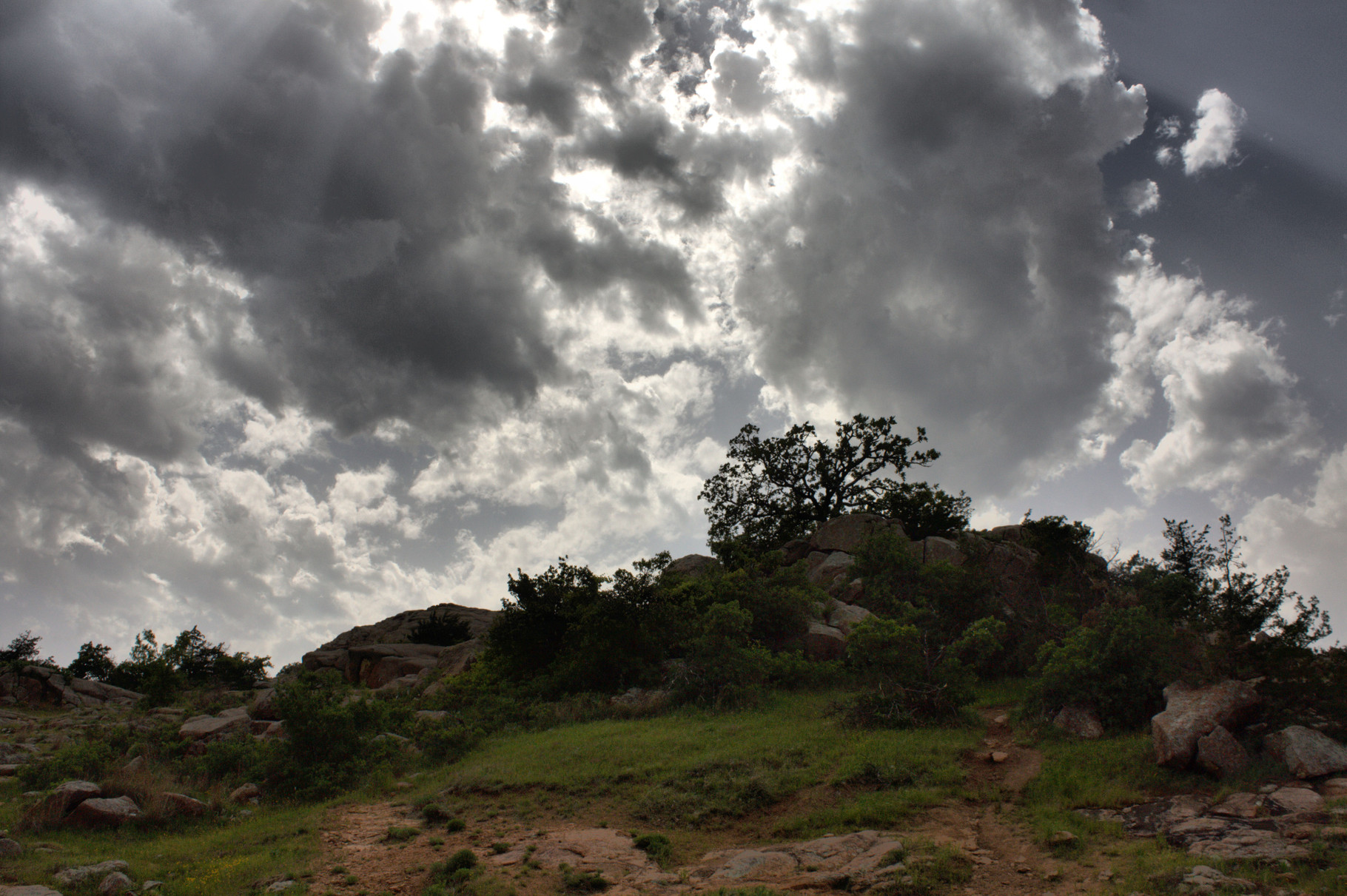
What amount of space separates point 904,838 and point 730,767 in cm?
417

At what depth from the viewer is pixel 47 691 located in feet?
107

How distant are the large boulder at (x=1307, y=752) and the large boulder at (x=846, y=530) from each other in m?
22.4

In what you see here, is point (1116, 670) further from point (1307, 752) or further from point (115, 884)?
point (115, 884)

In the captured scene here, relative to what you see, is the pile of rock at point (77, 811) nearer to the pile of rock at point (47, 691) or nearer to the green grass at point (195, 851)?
the green grass at point (195, 851)

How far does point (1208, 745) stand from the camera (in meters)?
11.2

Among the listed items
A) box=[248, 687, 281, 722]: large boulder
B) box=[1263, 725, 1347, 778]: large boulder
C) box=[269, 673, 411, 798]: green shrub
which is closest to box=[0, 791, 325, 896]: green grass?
box=[269, 673, 411, 798]: green shrub

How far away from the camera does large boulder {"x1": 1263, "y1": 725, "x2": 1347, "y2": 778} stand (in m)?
10.4

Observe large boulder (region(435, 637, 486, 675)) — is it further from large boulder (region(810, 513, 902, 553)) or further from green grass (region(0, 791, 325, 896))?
large boulder (region(810, 513, 902, 553))

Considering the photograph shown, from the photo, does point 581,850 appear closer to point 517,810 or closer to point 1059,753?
point 517,810

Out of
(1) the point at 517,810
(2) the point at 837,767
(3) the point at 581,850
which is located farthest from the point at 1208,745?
(1) the point at 517,810

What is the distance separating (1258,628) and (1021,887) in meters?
9.03

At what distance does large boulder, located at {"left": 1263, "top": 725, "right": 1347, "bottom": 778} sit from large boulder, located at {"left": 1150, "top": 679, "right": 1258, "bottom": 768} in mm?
712

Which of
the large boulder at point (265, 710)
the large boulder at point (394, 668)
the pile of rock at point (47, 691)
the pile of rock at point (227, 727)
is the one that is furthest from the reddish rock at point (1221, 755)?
the pile of rock at point (47, 691)

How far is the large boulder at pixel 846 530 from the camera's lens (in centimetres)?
3447
